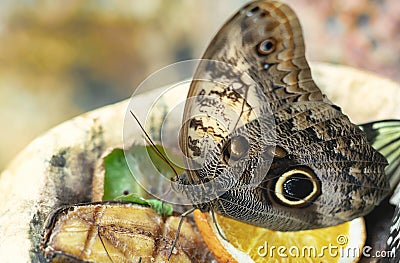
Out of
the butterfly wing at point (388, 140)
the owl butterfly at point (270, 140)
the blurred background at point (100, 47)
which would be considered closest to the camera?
the owl butterfly at point (270, 140)

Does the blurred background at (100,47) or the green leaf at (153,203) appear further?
the blurred background at (100,47)

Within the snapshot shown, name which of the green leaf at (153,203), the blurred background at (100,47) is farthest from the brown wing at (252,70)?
the blurred background at (100,47)

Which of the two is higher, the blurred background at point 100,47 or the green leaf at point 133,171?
the blurred background at point 100,47

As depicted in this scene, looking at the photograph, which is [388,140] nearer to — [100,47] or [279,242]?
[279,242]

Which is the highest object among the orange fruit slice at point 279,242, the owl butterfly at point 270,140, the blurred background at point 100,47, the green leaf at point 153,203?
the blurred background at point 100,47

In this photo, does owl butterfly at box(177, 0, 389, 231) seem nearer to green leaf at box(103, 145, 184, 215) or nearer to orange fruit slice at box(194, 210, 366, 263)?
orange fruit slice at box(194, 210, 366, 263)

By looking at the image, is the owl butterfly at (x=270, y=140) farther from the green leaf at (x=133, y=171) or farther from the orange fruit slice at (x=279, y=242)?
the green leaf at (x=133, y=171)

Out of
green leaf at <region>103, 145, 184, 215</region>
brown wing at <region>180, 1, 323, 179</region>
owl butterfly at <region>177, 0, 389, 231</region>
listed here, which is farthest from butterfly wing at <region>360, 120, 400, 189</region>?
green leaf at <region>103, 145, 184, 215</region>
